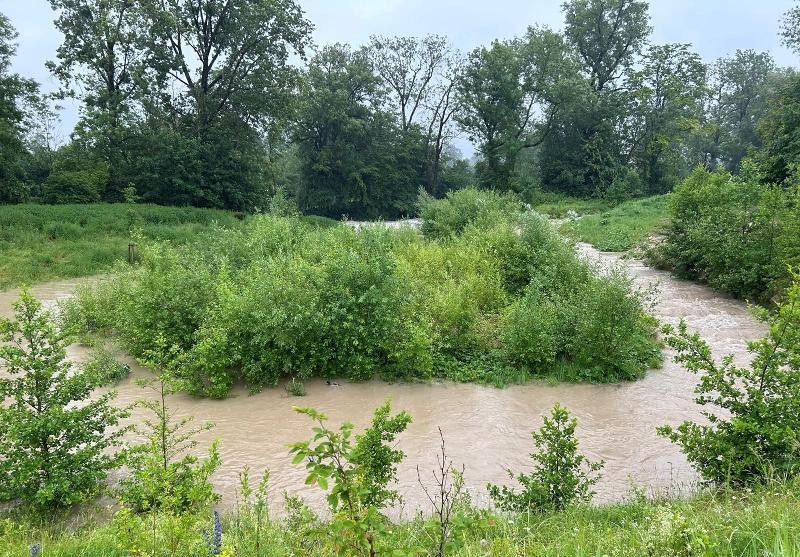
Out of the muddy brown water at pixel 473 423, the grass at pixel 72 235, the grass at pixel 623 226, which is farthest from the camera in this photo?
the grass at pixel 623 226

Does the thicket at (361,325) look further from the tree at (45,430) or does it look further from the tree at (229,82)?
the tree at (229,82)

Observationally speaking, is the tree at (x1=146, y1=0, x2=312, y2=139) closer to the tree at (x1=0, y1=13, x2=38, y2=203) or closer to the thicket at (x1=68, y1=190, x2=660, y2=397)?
the tree at (x1=0, y1=13, x2=38, y2=203)

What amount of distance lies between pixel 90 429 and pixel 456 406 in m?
5.08

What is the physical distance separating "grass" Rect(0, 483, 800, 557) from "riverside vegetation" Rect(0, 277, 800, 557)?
1cm

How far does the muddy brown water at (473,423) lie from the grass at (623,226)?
1075cm

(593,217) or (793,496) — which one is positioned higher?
(593,217)

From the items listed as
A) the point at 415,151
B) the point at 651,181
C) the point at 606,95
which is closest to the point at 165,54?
the point at 415,151

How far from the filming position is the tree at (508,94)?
42031 mm

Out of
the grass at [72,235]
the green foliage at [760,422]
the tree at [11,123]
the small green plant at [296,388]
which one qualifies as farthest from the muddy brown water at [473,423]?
the tree at [11,123]

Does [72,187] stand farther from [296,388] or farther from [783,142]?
[783,142]

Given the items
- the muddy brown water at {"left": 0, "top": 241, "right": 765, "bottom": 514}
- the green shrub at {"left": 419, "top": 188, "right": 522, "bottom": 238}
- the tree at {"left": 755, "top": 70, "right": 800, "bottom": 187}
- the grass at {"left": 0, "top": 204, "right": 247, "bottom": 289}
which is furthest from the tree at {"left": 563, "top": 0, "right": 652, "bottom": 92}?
the muddy brown water at {"left": 0, "top": 241, "right": 765, "bottom": 514}

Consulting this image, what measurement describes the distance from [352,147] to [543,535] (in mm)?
44237

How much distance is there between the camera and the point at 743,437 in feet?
16.6

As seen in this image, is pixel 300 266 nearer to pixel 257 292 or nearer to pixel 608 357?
pixel 257 292
